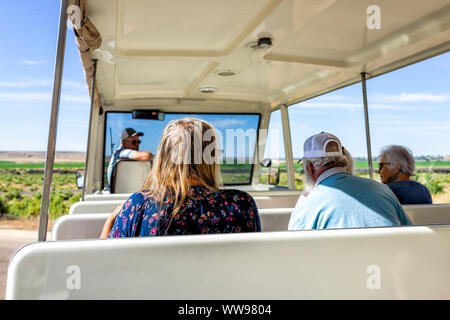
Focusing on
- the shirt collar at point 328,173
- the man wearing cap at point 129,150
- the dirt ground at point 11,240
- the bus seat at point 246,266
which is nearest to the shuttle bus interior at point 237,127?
the bus seat at point 246,266

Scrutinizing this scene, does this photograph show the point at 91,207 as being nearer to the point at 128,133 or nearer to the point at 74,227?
the point at 74,227

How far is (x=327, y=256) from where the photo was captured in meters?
1.23

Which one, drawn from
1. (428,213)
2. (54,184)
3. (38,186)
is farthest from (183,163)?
(38,186)

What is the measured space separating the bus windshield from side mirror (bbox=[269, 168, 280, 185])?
12.2 inches

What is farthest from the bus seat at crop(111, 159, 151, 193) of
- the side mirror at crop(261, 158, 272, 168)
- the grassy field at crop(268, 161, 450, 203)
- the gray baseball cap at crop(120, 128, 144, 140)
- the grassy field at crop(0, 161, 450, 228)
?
the side mirror at crop(261, 158, 272, 168)

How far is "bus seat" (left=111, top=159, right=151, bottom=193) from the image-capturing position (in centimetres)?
405

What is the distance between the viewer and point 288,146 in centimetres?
505

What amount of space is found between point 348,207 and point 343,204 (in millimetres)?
24

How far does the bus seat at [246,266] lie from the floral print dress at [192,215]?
22cm

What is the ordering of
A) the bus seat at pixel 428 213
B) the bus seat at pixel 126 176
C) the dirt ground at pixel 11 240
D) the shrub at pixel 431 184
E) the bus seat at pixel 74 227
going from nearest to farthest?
the bus seat at pixel 74 227
the bus seat at pixel 428 213
the shrub at pixel 431 184
the bus seat at pixel 126 176
the dirt ground at pixel 11 240

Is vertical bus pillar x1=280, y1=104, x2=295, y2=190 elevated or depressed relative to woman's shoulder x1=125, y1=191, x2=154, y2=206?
elevated

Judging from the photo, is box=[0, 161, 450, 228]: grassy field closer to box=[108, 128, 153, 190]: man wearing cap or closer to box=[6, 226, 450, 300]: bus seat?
box=[6, 226, 450, 300]: bus seat

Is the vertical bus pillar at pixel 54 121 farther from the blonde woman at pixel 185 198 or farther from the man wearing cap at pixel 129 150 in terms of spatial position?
the man wearing cap at pixel 129 150

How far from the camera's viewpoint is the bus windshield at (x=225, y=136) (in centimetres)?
465
